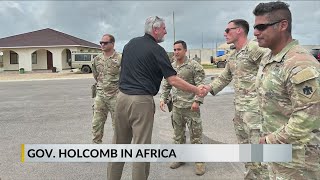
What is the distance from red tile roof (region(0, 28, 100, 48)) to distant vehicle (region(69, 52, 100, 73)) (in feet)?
17.9

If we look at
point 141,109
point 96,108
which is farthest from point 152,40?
point 96,108

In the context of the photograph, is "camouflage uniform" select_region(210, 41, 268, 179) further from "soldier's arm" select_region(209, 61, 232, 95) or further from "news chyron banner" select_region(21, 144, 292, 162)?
"news chyron banner" select_region(21, 144, 292, 162)

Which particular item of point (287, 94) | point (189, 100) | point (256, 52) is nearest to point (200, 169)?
point (189, 100)

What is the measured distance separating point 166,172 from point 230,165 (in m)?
0.98

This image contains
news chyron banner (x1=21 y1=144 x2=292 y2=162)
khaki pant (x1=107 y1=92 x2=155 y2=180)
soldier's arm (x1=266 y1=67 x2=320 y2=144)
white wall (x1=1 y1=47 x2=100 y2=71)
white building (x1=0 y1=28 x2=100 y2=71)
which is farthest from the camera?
white wall (x1=1 y1=47 x2=100 y2=71)

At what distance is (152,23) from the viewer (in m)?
3.50

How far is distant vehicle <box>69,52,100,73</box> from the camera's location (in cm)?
3261

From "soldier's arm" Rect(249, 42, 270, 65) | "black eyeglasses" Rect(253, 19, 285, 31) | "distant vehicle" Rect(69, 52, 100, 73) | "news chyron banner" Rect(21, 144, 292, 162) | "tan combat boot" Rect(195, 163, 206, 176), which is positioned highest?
"distant vehicle" Rect(69, 52, 100, 73)

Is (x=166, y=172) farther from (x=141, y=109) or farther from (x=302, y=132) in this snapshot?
(x=302, y=132)

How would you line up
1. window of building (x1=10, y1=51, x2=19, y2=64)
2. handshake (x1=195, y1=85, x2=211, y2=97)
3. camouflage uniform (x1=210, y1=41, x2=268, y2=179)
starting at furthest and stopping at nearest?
window of building (x1=10, y1=51, x2=19, y2=64) → handshake (x1=195, y1=85, x2=211, y2=97) → camouflage uniform (x1=210, y1=41, x2=268, y2=179)

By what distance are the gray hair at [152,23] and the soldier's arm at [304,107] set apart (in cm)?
185

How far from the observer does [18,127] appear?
800 centimetres

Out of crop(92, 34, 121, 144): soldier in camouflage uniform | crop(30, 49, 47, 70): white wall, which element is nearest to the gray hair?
crop(92, 34, 121, 144): soldier in camouflage uniform

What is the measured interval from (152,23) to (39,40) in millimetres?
39546
